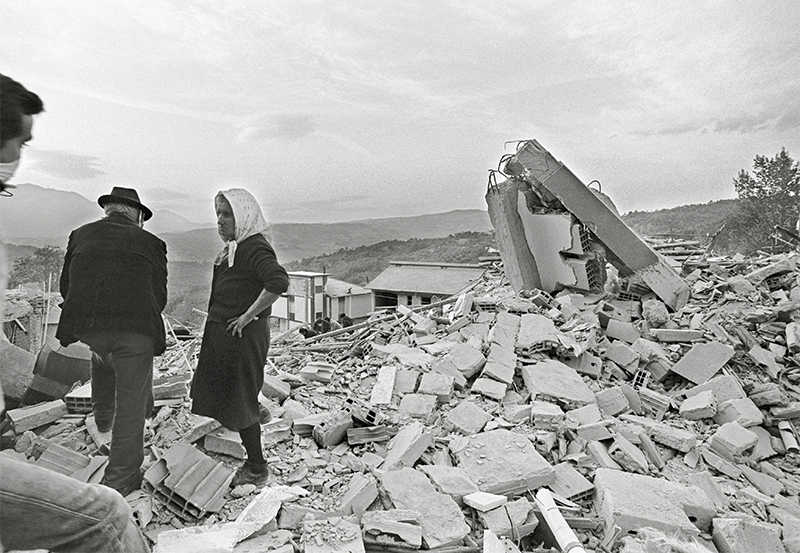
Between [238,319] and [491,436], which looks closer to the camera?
[238,319]

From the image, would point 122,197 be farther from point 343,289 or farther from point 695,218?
point 695,218

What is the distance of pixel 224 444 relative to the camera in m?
2.90

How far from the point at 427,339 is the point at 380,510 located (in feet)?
10.3

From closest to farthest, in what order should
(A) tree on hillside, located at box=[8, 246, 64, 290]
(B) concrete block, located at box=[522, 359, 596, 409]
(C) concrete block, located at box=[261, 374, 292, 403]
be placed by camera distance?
1. (A) tree on hillside, located at box=[8, 246, 64, 290]
2. (C) concrete block, located at box=[261, 374, 292, 403]
3. (B) concrete block, located at box=[522, 359, 596, 409]

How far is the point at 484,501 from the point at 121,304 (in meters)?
2.17

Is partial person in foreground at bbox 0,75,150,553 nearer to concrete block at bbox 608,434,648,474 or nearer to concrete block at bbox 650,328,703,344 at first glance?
concrete block at bbox 608,434,648,474

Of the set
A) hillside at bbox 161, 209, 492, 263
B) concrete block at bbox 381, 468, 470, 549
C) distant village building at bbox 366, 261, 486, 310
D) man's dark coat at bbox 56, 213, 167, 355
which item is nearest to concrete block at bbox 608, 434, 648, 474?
concrete block at bbox 381, 468, 470, 549

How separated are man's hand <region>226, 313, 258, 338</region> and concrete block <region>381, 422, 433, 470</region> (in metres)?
1.33

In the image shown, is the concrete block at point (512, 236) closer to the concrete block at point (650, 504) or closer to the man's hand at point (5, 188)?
the concrete block at point (650, 504)

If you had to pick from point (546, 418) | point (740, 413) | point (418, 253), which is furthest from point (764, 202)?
point (546, 418)

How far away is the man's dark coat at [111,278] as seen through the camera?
7.16ft

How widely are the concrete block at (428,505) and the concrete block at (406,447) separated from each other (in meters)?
0.20

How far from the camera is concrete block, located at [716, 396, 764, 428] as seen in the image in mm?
4426

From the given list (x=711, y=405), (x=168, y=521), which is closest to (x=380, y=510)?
(x=168, y=521)
